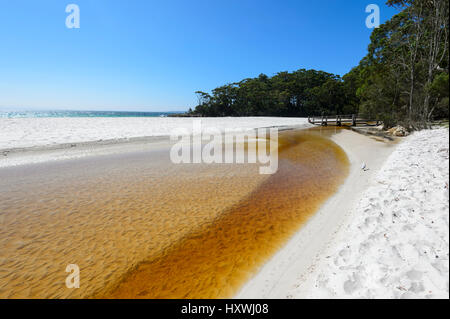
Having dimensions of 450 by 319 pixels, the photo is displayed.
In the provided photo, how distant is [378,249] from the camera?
2.89 m

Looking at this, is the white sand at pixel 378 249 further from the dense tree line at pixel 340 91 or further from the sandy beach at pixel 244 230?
the dense tree line at pixel 340 91

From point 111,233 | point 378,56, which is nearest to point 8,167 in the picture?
point 111,233

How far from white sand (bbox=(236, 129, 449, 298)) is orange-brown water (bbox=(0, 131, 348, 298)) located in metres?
0.52

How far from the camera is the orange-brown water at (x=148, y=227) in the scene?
333 centimetres

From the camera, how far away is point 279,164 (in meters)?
10.8

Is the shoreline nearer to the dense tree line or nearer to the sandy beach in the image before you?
the sandy beach

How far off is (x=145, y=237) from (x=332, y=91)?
209ft

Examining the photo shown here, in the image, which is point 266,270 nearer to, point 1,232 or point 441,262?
point 441,262

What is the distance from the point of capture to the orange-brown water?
333cm
